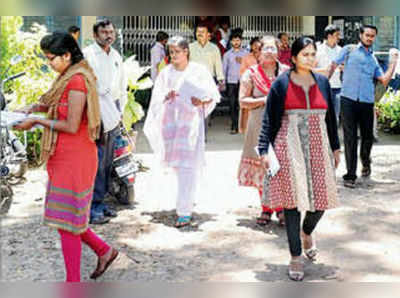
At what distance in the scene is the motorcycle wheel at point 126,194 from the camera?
230 inches

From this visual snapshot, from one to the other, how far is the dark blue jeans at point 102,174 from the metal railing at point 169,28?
6.99 metres

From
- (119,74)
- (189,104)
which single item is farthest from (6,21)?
(189,104)

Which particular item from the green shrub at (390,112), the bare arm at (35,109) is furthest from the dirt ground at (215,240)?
the green shrub at (390,112)

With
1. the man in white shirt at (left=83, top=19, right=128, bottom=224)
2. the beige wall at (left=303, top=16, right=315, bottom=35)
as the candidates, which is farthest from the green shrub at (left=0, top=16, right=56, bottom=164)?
the beige wall at (left=303, top=16, right=315, bottom=35)

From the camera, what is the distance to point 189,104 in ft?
17.0

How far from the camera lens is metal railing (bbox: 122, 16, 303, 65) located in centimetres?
1249

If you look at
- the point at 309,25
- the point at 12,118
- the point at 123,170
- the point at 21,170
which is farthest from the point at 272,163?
the point at 309,25

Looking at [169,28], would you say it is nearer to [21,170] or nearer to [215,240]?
[21,170]

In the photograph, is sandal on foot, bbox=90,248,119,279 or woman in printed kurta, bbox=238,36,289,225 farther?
woman in printed kurta, bbox=238,36,289,225

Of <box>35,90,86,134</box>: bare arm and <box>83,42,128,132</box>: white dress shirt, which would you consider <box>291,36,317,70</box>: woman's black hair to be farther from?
<box>83,42,128,132</box>: white dress shirt

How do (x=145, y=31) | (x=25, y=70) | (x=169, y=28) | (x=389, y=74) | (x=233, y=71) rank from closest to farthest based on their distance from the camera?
(x=389, y=74), (x=25, y=70), (x=233, y=71), (x=145, y=31), (x=169, y=28)

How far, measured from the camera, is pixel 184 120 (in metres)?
5.18

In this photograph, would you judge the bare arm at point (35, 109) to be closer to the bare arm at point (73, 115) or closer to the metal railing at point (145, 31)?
the bare arm at point (73, 115)

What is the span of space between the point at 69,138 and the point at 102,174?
196cm
